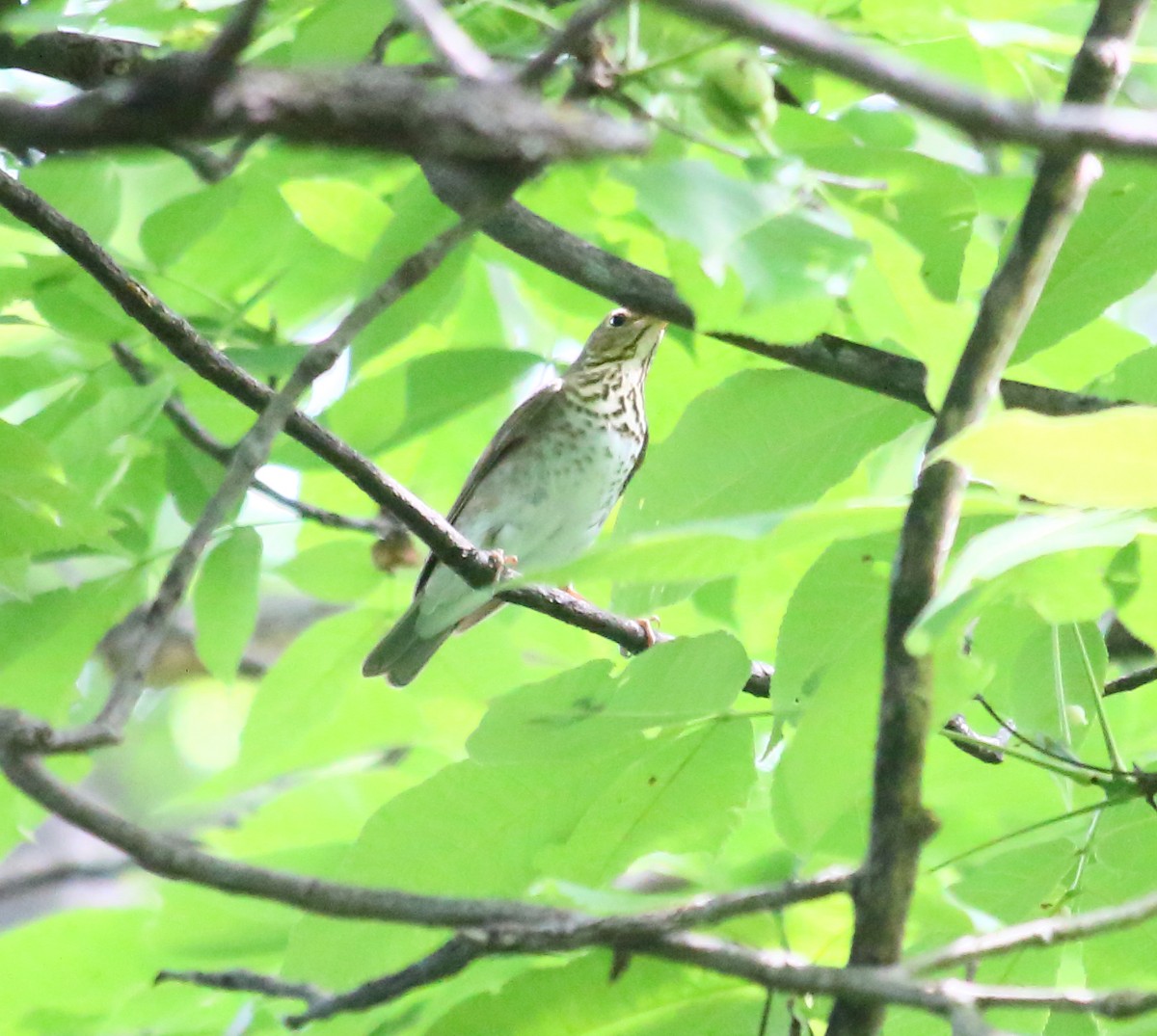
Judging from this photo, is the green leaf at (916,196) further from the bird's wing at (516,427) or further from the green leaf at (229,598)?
the bird's wing at (516,427)

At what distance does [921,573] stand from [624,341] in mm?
→ 4709

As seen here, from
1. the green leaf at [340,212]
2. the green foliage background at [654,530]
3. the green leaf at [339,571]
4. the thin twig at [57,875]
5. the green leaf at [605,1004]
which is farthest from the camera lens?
the thin twig at [57,875]

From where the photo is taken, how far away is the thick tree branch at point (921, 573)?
1.58m

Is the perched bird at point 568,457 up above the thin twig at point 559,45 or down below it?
below

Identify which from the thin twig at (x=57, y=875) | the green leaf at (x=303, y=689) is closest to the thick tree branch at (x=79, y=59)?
the green leaf at (x=303, y=689)

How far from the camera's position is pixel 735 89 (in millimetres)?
2025

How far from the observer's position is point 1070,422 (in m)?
1.43

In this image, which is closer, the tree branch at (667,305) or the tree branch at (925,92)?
the tree branch at (925,92)

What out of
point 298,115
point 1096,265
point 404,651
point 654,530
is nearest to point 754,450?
point 654,530

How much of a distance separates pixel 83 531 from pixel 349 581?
46.8 inches

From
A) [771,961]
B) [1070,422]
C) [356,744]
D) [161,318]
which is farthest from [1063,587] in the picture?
[356,744]

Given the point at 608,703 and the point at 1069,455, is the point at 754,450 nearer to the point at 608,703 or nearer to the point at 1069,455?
the point at 608,703

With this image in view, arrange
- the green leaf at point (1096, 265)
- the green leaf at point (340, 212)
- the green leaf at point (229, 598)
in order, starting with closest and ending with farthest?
the green leaf at point (1096, 265)
the green leaf at point (340, 212)
the green leaf at point (229, 598)

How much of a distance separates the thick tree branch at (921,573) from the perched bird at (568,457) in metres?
4.23
